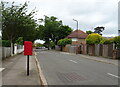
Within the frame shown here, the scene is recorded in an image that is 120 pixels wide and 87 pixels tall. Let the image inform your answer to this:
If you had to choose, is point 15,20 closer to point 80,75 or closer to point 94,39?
point 94,39

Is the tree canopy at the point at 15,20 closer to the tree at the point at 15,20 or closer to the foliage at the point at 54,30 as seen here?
the tree at the point at 15,20

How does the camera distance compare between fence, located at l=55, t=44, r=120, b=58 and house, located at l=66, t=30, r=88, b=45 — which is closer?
fence, located at l=55, t=44, r=120, b=58

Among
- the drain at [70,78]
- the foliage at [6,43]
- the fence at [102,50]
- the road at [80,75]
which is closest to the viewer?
the road at [80,75]

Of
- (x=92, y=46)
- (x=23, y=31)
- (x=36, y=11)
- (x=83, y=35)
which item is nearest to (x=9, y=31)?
(x=23, y=31)

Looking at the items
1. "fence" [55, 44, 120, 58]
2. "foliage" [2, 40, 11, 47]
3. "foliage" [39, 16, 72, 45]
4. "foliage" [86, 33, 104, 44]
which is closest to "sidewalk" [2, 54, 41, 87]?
"foliage" [2, 40, 11, 47]

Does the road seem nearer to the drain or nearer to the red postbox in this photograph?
the drain

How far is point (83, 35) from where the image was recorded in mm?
73438

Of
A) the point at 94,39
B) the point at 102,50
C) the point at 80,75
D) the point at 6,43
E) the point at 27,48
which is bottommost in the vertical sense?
the point at 80,75

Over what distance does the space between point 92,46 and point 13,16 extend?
14542 millimetres

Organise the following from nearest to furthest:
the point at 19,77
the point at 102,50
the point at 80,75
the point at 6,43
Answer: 1. the point at 19,77
2. the point at 80,75
3. the point at 6,43
4. the point at 102,50

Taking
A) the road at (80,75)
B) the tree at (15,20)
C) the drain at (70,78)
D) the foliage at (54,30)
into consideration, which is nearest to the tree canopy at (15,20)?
the tree at (15,20)

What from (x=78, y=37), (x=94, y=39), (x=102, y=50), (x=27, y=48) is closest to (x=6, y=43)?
(x=102, y=50)

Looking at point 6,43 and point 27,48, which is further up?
point 6,43

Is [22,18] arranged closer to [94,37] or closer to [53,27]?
[94,37]
